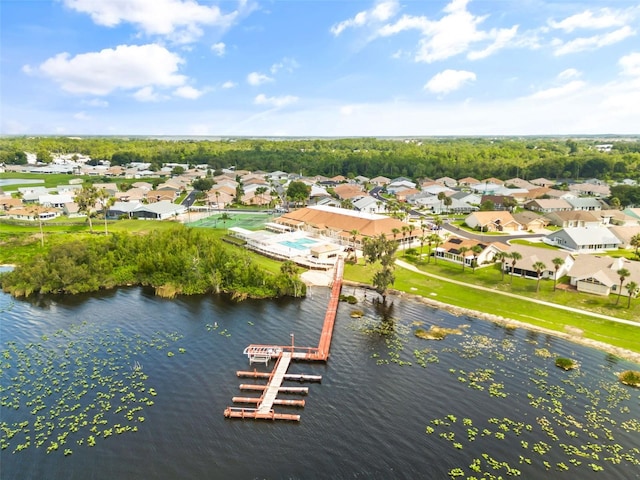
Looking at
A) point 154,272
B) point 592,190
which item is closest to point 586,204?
point 592,190

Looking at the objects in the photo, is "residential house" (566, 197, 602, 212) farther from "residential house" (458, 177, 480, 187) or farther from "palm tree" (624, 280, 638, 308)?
"palm tree" (624, 280, 638, 308)

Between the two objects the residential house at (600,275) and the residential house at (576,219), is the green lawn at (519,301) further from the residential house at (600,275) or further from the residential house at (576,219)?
the residential house at (576,219)

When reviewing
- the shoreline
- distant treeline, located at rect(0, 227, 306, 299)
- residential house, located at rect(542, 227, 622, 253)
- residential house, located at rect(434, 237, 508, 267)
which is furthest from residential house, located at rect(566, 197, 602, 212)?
distant treeline, located at rect(0, 227, 306, 299)

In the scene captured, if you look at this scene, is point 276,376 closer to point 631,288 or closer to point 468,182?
point 631,288

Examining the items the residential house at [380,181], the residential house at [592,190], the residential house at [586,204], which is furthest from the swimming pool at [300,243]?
the residential house at [592,190]

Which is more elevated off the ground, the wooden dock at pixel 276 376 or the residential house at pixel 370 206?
the residential house at pixel 370 206

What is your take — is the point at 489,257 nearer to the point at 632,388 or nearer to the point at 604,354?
the point at 604,354

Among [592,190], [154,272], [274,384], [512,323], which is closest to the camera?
[274,384]
